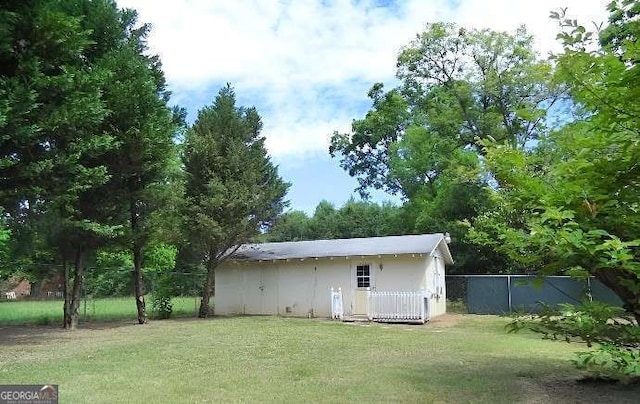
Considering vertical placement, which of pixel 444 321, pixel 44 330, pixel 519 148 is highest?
pixel 519 148

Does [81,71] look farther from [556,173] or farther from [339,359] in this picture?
[556,173]

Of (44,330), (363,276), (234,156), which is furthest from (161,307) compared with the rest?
(363,276)

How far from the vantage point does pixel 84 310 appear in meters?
20.3

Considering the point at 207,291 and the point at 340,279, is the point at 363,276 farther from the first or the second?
the point at 207,291

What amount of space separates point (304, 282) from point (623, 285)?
51.7 feet

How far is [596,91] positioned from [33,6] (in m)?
11.8

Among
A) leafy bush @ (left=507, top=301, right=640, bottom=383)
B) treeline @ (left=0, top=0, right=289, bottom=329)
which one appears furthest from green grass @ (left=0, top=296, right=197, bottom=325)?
leafy bush @ (left=507, top=301, right=640, bottom=383)

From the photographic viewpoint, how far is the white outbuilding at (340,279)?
64.1 ft

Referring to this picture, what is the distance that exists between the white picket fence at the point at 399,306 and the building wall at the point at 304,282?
1389 mm

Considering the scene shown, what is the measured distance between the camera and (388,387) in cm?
738

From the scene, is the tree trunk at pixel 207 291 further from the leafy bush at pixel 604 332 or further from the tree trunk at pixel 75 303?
the leafy bush at pixel 604 332

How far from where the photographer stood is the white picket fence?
Answer: 1866 cm

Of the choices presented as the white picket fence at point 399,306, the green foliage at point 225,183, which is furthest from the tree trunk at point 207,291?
the white picket fence at point 399,306

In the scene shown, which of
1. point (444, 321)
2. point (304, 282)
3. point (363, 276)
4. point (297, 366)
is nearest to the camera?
point (297, 366)
